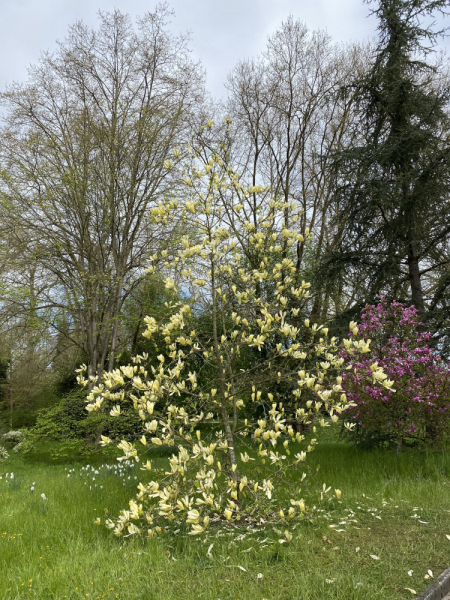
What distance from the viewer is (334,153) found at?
10.3 meters

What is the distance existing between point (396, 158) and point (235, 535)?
902 centimetres

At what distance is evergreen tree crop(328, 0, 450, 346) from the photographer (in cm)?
916

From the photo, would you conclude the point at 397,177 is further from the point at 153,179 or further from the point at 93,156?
the point at 93,156

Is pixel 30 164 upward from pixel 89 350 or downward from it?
upward

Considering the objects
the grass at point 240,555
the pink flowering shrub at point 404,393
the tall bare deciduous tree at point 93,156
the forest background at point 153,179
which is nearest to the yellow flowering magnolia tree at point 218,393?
the grass at point 240,555

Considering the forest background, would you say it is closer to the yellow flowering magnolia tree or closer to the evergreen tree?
the evergreen tree

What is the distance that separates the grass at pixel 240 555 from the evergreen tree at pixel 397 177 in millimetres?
5531

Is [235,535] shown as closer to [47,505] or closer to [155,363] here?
[47,505]

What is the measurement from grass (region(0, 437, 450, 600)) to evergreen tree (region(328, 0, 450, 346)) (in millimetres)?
5531

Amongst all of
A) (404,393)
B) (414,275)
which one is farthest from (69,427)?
(414,275)

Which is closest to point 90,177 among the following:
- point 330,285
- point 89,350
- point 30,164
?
point 30,164

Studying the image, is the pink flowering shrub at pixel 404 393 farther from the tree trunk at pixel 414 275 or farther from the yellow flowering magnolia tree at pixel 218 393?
the tree trunk at pixel 414 275

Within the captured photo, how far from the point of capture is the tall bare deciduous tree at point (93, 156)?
435 inches

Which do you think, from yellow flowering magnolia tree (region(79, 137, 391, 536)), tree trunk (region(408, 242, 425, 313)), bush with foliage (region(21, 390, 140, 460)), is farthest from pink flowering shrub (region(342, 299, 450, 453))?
bush with foliage (region(21, 390, 140, 460))
